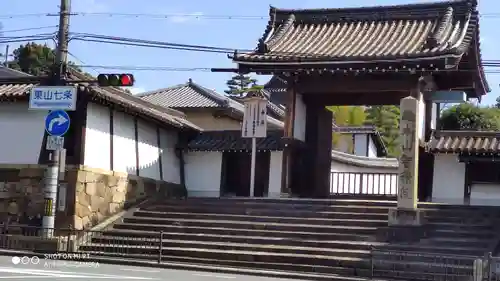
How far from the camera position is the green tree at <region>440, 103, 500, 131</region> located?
36.2 metres

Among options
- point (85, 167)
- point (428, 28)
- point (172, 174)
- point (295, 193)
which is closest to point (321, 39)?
point (428, 28)

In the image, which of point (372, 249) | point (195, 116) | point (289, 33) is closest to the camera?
point (372, 249)

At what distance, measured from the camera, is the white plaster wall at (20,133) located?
808 inches

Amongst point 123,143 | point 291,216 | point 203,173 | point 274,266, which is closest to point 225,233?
point 291,216

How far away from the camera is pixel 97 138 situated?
20906 millimetres

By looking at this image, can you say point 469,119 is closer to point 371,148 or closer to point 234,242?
point 371,148

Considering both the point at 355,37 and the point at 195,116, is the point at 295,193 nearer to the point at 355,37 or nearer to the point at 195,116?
the point at 355,37

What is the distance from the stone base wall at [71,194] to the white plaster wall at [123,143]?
72cm

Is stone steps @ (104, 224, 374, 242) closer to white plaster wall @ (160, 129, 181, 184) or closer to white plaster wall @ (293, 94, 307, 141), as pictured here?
white plaster wall @ (160, 129, 181, 184)

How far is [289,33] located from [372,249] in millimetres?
13169

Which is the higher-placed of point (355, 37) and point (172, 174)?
point (355, 37)

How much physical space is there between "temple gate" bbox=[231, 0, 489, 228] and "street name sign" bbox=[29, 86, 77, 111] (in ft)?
22.1

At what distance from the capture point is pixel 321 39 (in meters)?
25.4

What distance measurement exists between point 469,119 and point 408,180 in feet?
67.1
